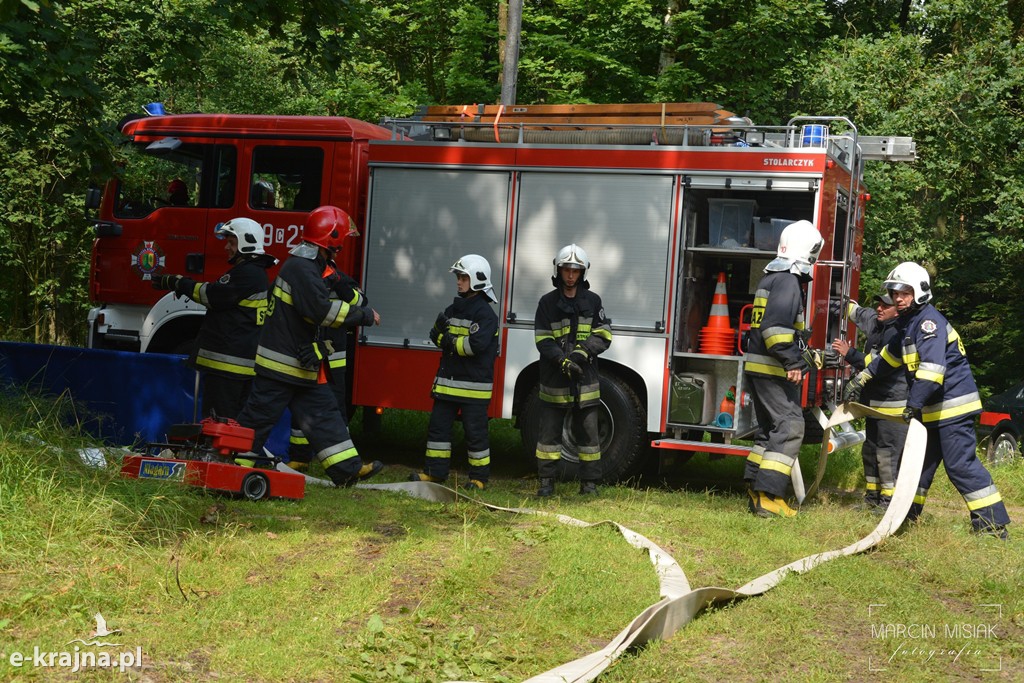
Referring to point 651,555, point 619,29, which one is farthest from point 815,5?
point 651,555

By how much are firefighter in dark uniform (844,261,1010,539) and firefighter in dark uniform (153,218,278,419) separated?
4407 millimetres

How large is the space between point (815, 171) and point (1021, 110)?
7180 millimetres

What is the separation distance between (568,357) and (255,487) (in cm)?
238

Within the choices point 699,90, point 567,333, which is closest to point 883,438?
point 567,333

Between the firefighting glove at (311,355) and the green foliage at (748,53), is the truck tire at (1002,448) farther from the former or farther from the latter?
the firefighting glove at (311,355)

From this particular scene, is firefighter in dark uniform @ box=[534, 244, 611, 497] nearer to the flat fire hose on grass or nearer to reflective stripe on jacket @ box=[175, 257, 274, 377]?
the flat fire hose on grass

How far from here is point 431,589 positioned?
495cm

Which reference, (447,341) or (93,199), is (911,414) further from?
(93,199)

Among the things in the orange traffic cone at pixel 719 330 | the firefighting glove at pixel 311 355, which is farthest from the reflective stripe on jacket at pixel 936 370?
the firefighting glove at pixel 311 355

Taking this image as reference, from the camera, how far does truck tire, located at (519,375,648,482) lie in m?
8.36

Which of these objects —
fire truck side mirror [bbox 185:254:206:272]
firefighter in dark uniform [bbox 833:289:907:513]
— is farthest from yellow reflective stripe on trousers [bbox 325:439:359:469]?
firefighter in dark uniform [bbox 833:289:907:513]

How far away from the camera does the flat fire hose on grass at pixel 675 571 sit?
13.8 feet

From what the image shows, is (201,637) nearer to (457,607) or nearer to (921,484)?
(457,607)

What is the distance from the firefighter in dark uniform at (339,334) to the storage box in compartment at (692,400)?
2353 mm
